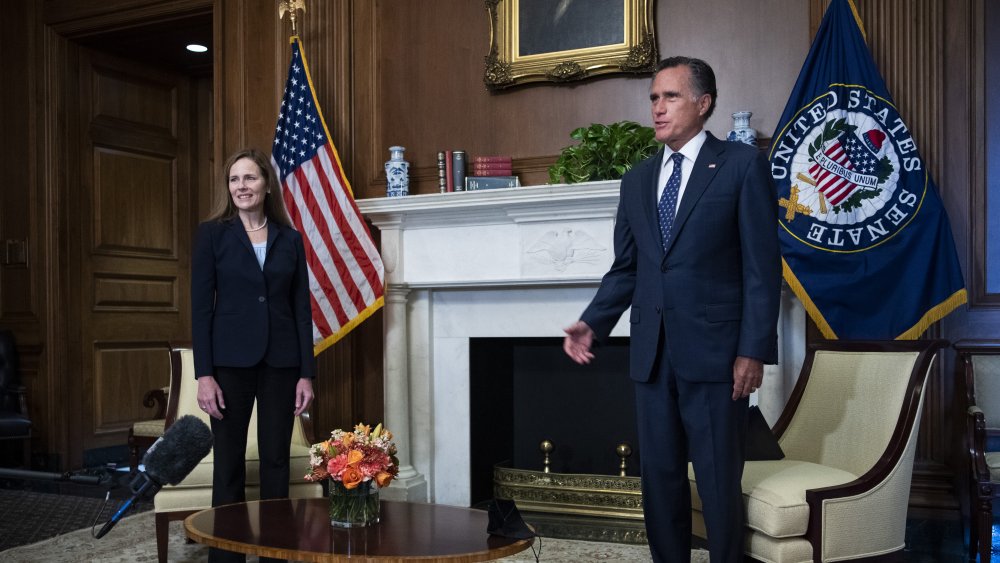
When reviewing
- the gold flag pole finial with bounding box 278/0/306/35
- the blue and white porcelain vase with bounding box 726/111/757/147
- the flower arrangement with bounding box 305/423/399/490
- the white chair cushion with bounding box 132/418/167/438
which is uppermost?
the gold flag pole finial with bounding box 278/0/306/35

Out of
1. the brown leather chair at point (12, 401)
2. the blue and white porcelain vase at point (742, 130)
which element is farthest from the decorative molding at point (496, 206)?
the brown leather chair at point (12, 401)

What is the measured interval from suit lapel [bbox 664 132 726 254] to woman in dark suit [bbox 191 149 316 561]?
132 centimetres

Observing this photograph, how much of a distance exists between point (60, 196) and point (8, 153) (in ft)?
1.60

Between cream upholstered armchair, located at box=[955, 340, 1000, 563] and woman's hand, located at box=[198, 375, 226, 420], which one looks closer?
woman's hand, located at box=[198, 375, 226, 420]

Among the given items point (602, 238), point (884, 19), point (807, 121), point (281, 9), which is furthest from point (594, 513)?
point (281, 9)

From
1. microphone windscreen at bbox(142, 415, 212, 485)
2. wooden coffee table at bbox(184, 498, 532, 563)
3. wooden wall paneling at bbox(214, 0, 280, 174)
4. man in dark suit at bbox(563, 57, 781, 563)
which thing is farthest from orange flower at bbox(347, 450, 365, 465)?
wooden wall paneling at bbox(214, 0, 280, 174)

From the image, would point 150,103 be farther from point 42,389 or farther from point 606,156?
point 606,156

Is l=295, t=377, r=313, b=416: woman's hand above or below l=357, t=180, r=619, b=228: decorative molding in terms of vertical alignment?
below

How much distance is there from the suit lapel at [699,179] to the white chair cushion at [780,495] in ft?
2.53

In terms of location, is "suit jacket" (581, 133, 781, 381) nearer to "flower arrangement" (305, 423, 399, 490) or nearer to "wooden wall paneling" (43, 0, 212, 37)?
"flower arrangement" (305, 423, 399, 490)

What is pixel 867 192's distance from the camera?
3.71m

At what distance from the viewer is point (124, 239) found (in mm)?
6457

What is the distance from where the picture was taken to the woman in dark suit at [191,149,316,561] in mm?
2936

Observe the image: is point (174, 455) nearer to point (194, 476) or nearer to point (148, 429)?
point (194, 476)
